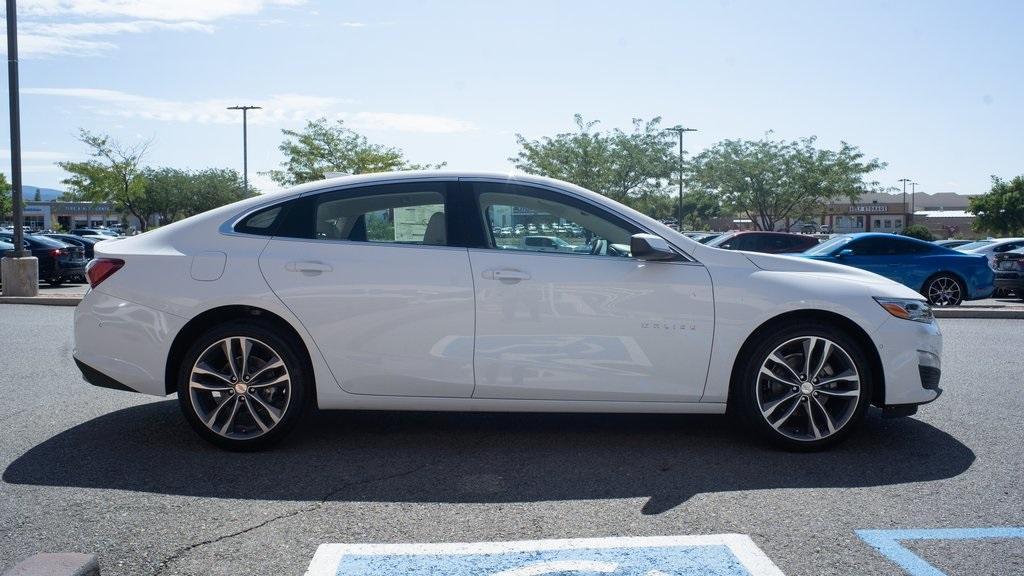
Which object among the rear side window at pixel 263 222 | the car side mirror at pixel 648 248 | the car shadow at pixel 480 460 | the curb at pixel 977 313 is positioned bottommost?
the car shadow at pixel 480 460

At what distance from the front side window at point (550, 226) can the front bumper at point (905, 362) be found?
1574mm

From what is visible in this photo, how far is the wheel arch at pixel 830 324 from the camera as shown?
5000 mm

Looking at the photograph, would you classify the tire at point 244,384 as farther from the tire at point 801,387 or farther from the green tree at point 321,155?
the green tree at point 321,155

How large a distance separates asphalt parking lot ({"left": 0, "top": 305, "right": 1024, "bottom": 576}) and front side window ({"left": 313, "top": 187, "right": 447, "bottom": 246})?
49.0 inches

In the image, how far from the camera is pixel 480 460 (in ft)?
16.0

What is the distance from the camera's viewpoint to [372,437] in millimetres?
5398

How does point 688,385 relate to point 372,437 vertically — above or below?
above

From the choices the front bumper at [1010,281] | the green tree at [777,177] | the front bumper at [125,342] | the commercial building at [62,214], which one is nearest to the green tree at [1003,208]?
the green tree at [777,177]

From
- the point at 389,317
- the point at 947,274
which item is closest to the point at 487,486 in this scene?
the point at 389,317

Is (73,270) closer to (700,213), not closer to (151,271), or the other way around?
(151,271)

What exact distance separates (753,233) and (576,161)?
24889 millimetres

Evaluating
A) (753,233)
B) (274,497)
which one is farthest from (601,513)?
(753,233)

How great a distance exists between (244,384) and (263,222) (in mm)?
956

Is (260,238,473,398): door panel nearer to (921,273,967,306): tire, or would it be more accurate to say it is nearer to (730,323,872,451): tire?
(730,323,872,451): tire
